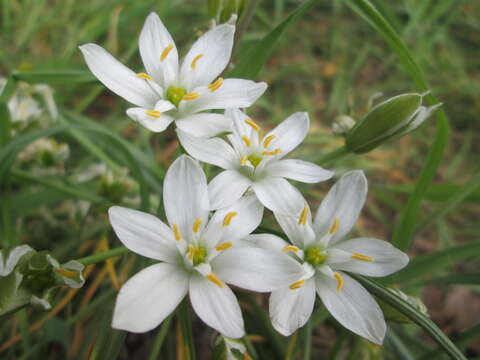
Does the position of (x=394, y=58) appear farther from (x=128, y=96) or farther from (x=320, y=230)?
(x=128, y=96)

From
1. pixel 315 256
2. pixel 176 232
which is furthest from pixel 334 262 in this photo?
pixel 176 232

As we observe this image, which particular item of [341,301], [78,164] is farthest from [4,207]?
[341,301]

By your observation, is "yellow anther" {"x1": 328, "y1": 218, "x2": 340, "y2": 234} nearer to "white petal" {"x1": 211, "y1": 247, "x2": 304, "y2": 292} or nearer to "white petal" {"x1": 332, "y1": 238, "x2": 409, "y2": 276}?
"white petal" {"x1": 332, "y1": 238, "x2": 409, "y2": 276}

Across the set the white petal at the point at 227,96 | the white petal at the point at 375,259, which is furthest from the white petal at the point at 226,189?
the white petal at the point at 375,259

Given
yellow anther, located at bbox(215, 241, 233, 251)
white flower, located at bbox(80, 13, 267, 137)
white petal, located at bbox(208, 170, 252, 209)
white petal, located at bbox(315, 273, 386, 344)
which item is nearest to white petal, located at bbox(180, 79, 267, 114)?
white flower, located at bbox(80, 13, 267, 137)

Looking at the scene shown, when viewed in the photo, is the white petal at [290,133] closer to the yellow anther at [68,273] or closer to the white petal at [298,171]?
the white petal at [298,171]

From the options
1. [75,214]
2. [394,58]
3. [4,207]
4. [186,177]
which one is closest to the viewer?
[186,177]
